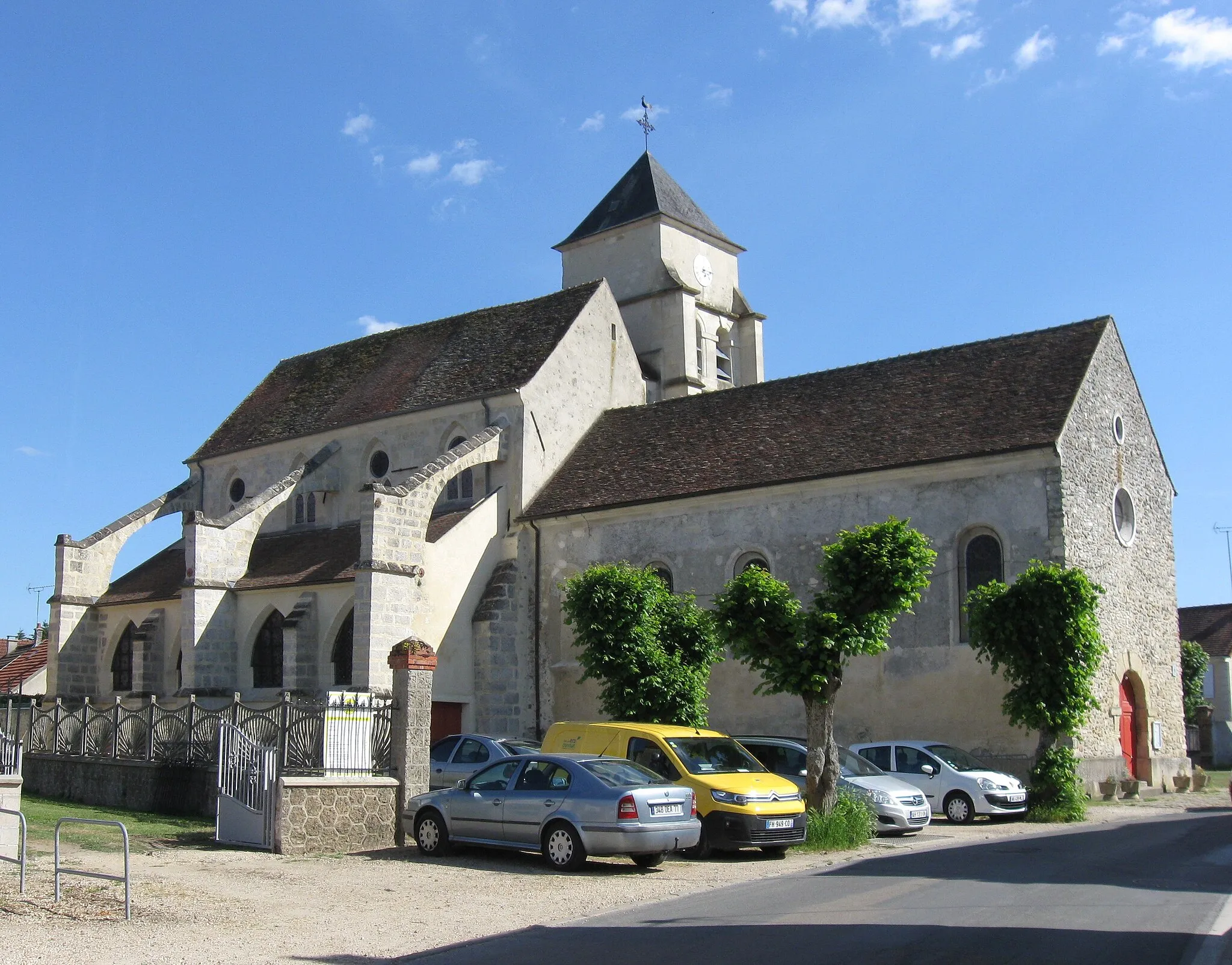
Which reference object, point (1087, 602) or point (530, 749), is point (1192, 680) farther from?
point (530, 749)

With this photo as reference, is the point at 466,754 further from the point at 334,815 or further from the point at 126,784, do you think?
the point at 126,784

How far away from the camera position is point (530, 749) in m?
19.9

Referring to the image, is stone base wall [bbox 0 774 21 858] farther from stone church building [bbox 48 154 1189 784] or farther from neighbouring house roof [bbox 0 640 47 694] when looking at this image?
neighbouring house roof [bbox 0 640 47 694]

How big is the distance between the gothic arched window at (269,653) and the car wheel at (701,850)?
53.0ft

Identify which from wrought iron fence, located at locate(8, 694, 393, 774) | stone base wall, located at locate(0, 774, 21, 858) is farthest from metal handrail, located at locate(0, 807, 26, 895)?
wrought iron fence, located at locate(8, 694, 393, 774)

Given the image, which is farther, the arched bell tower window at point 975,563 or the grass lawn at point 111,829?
the arched bell tower window at point 975,563

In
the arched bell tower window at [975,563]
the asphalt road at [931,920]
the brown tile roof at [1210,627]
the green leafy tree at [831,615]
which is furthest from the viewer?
the brown tile roof at [1210,627]

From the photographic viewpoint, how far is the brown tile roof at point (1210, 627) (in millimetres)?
48281

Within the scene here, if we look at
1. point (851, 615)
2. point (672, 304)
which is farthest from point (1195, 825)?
point (672, 304)

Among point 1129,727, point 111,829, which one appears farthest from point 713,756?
point 1129,727

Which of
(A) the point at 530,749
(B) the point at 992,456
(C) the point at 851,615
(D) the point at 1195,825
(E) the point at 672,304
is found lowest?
(D) the point at 1195,825

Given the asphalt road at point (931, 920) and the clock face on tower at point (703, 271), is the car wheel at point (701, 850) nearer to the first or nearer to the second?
the asphalt road at point (931, 920)

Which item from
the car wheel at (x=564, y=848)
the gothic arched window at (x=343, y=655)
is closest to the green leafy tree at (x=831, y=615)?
the car wheel at (x=564, y=848)

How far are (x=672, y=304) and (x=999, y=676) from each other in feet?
51.2
